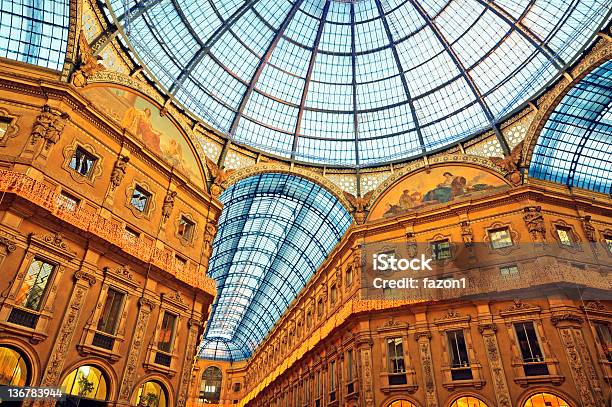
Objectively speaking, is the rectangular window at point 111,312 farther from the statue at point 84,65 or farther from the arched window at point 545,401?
the arched window at point 545,401

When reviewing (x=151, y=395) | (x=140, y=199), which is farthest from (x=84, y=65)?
(x=151, y=395)

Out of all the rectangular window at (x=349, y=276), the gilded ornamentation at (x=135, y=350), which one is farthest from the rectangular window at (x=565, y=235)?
the gilded ornamentation at (x=135, y=350)

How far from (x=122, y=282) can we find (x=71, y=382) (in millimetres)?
5314

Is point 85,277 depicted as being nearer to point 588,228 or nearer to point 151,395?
point 151,395

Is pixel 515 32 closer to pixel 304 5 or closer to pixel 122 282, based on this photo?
pixel 304 5

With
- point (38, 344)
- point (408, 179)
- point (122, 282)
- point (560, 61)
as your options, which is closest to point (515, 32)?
point (560, 61)

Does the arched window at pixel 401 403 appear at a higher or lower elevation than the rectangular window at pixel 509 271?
lower

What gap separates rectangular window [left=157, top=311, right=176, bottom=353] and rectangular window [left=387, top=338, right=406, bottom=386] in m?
13.8

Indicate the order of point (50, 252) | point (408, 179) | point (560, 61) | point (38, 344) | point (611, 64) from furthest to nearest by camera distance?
point (408, 179)
point (560, 61)
point (611, 64)
point (50, 252)
point (38, 344)

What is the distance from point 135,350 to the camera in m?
20.9

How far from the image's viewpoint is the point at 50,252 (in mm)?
18656

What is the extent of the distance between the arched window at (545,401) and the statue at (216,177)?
24207 millimetres

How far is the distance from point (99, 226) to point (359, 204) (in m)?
19.7

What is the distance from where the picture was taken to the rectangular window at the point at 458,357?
22172 mm
